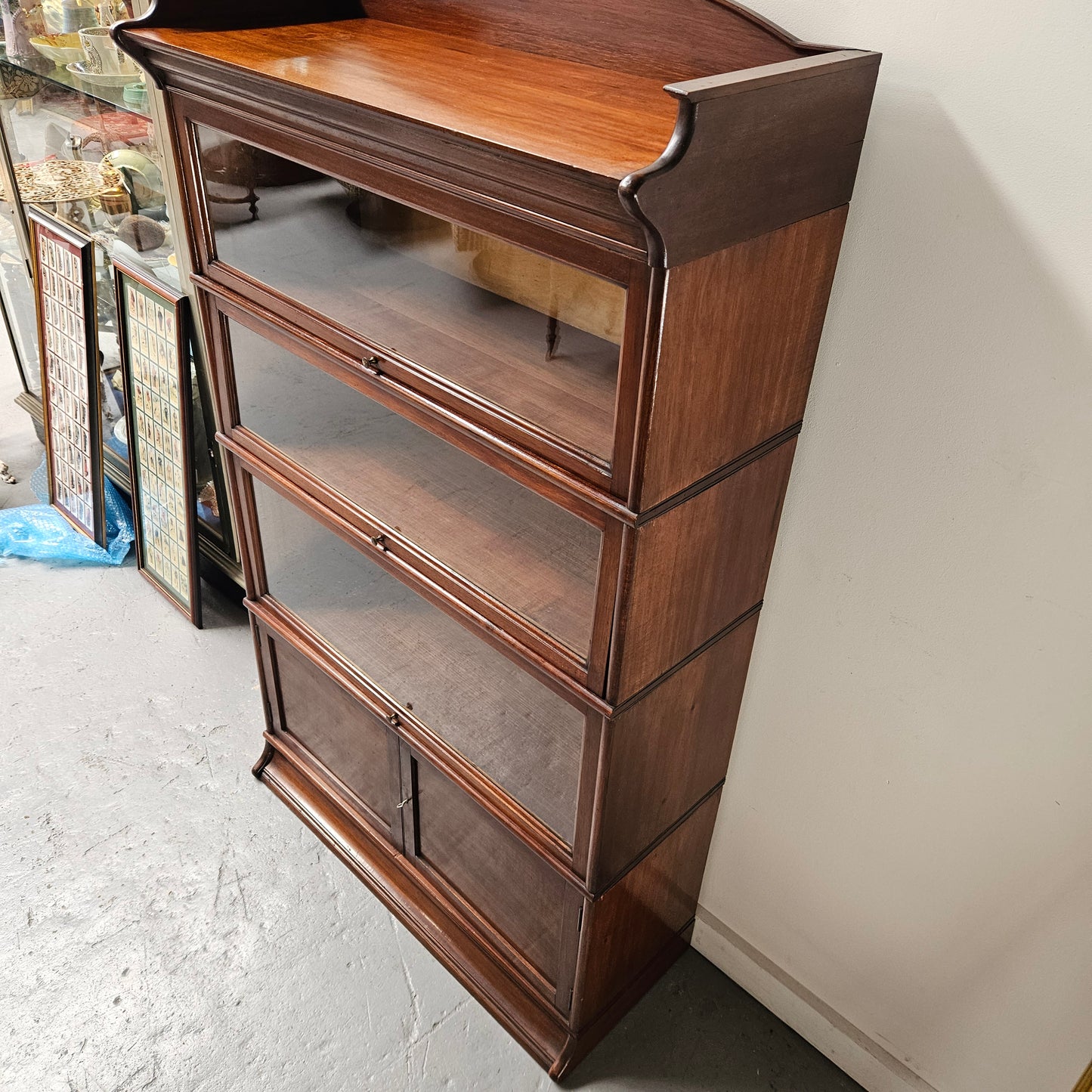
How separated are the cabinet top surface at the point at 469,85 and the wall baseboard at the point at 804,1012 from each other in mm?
1282

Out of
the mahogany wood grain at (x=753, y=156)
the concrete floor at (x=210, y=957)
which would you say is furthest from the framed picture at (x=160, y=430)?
the mahogany wood grain at (x=753, y=156)

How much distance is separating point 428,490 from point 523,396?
1.04ft

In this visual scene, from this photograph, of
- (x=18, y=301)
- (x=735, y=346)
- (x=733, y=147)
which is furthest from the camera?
(x=18, y=301)

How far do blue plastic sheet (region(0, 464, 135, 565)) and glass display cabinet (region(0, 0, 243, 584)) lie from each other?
90 mm

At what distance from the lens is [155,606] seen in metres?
2.37

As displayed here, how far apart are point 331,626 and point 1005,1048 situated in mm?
1159

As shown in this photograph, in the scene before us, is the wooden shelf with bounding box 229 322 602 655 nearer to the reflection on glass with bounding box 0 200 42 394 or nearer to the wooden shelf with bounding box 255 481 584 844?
the wooden shelf with bounding box 255 481 584 844

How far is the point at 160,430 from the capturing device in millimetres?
2186

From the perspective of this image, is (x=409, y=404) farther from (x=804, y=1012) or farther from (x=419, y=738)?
(x=804, y=1012)

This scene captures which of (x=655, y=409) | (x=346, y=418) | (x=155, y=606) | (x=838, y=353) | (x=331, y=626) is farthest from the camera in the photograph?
(x=155, y=606)

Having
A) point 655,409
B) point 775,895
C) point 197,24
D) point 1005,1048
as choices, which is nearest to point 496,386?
point 655,409

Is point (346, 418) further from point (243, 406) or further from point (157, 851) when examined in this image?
point (157, 851)

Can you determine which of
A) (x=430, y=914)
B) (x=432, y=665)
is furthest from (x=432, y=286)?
A: (x=430, y=914)

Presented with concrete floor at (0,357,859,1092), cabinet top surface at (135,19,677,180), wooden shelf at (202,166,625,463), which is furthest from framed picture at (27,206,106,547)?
cabinet top surface at (135,19,677,180)
